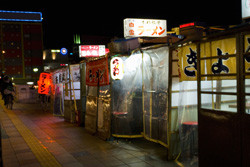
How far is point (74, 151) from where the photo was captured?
8.84m

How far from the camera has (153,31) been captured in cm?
1548

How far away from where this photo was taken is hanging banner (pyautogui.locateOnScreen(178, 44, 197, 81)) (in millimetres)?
6180

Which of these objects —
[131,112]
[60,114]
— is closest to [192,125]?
[131,112]

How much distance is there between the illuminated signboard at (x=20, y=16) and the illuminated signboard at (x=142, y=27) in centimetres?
7010

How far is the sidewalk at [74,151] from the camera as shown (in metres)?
7.45

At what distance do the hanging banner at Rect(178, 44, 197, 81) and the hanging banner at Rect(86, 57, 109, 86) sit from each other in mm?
3948

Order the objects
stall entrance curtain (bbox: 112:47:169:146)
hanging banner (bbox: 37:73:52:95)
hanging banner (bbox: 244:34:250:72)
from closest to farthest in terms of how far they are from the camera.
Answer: hanging banner (bbox: 244:34:250:72), stall entrance curtain (bbox: 112:47:169:146), hanging banner (bbox: 37:73:52:95)

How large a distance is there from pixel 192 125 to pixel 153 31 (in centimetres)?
1008

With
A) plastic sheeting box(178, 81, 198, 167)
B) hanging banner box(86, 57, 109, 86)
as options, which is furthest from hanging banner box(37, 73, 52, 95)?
plastic sheeting box(178, 81, 198, 167)

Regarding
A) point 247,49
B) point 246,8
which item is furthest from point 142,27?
point 247,49

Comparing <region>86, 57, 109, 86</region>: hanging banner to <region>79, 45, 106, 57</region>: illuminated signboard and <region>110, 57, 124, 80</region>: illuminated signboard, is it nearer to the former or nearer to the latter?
<region>110, 57, 124, 80</region>: illuminated signboard

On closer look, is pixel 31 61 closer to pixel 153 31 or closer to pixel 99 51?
pixel 99 51

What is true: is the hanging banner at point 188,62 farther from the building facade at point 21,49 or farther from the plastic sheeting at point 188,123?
the building facade at point 21,49

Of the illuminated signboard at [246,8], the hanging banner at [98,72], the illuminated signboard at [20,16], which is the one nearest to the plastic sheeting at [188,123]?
the hanging banner at [98,72]
